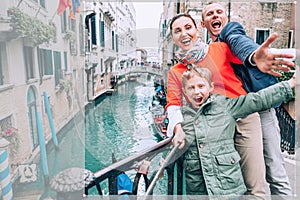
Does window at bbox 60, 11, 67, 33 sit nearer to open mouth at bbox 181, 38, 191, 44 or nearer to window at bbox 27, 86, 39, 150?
window at bbox 27, 86, 39, 150

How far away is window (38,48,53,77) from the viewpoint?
1.15 metres

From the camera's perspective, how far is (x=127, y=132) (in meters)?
1.26

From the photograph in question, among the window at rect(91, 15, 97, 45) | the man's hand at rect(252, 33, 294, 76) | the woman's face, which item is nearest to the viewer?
the man's hand at rect(252, 33, 294, 76)

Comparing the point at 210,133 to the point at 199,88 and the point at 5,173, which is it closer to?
the point at 199,88

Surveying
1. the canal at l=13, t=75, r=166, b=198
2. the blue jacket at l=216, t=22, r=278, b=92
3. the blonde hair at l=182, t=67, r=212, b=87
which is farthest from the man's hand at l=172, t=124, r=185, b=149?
the blue jacket at l=216, t=22, r=278, b=92

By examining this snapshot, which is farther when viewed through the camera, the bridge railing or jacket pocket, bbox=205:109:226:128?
the bridge railing

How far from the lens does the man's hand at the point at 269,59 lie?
3.22 ft

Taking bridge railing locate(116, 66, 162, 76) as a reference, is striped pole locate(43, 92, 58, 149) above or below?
below

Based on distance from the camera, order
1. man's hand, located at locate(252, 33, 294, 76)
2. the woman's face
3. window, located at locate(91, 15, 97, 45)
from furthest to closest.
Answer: window, located at locate(91, 15, 97, 45) → the woman's face → man's hand, located at locate(252, 33, 294, 76)

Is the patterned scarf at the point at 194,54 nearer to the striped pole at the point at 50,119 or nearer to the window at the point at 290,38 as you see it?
the window at the point at 290,38

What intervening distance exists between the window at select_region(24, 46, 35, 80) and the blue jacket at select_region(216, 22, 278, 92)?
2.82ft

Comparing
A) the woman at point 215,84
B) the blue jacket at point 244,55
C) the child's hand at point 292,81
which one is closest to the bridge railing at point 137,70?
the woman at point 215,84

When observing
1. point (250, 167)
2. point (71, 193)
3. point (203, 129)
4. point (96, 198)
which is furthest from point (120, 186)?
point (250, 167)

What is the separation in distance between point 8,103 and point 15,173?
1.04 feet
